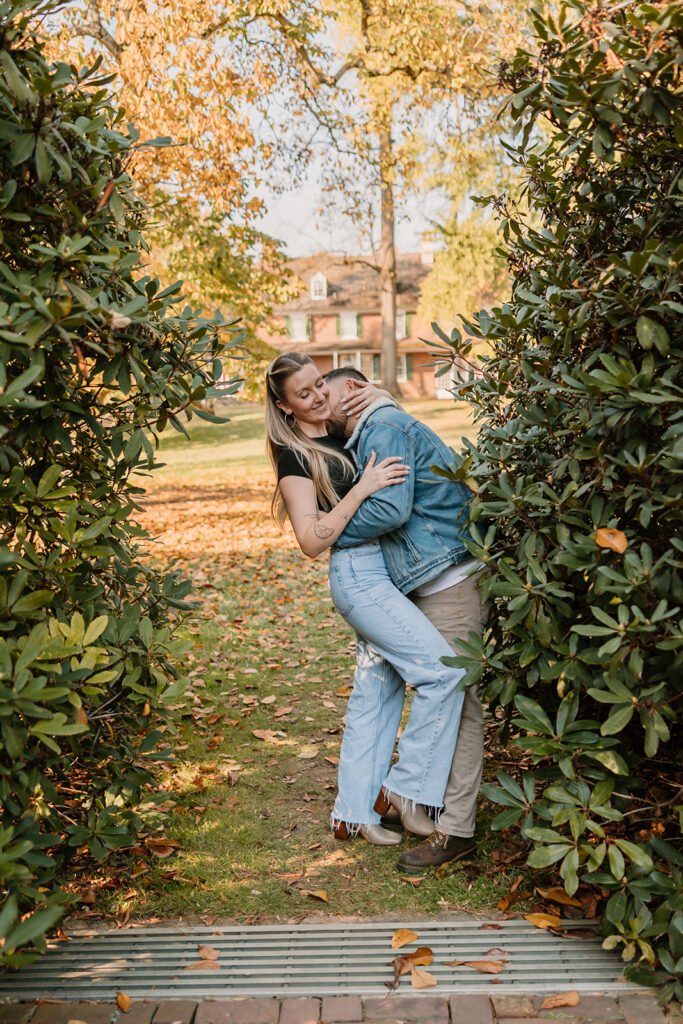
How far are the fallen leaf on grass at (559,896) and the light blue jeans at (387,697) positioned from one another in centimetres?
57

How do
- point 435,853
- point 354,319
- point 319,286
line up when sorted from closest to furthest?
1. point 435,853
2. point 354,319
3. point 319,286

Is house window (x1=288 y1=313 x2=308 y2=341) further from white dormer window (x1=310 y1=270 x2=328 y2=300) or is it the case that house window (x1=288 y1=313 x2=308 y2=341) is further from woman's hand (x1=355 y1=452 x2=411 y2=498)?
woman's hand (x1=355 y1=452 x2=411 y2=498)

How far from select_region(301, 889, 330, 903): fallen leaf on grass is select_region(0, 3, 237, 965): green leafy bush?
2.44ft

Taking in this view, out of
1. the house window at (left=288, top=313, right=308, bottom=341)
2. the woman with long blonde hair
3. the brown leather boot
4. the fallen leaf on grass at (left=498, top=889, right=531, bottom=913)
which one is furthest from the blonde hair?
the house window at (left=288, top=313, right=308, bottom=341)

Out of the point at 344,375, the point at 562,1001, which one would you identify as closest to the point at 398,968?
the point at 562,1001

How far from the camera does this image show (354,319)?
154ft

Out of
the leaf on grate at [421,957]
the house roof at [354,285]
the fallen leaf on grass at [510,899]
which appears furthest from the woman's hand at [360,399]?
the house roof at [354,285]

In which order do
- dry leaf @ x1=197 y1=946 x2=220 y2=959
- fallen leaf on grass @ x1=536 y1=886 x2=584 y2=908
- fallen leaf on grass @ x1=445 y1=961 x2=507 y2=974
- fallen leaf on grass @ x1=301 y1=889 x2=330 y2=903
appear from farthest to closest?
fallen leaf on grass @ x1=301 y1=889 x2=330 y2=903 < fallen leaf on grass @ x1=536 y1=886 x2=584 y2=908 < dry leaf @ x1=197 y1=946 x2=220 y2=959 < fallen leaf on grass @ x1=445 y1=961 x2=507 y2=974

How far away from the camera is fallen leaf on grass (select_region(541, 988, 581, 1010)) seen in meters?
2.61

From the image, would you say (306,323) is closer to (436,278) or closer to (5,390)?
(436,278)

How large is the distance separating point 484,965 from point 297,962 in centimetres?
62

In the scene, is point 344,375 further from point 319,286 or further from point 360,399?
point 319,286

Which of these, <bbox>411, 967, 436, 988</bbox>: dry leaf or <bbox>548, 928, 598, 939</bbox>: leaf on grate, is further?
<bbox>548, 928, 598, 939</bbox>: leaf on grate

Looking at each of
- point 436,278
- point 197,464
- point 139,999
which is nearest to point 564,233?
point 139,999
